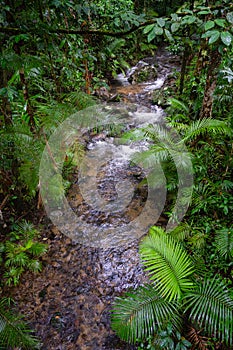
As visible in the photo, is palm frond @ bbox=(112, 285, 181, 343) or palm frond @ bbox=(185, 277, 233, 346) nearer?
palm frond @ bbox=(185, 277, 233, 346)

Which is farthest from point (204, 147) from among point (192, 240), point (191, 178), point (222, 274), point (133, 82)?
point (133, 82)

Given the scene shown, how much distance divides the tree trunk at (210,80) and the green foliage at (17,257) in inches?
126

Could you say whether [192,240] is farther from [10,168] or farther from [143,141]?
[143,141]

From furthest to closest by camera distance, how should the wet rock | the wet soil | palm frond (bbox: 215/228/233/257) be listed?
the wet rock, palm frond (bbox: 215/228/233/257), the wet soil

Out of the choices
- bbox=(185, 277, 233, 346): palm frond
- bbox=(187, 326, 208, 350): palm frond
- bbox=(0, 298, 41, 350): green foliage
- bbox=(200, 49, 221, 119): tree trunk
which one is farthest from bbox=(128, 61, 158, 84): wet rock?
bbox=(0, 298, 41, 350): green foliage

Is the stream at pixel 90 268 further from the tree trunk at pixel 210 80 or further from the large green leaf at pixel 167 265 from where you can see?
the tree trunk at pixel 210 80

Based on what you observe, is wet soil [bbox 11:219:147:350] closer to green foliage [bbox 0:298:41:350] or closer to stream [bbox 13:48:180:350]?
stream [bbox 13:48:180:350]

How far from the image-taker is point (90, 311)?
9.21 ft

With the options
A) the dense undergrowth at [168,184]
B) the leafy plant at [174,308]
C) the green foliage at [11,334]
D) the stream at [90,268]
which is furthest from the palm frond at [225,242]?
the green foliage at [11,334]

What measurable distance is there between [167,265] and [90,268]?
47.9 inches

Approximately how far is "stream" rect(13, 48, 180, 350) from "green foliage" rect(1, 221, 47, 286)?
0.40 feet

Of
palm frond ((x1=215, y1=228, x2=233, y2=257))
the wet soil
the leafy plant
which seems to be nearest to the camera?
the leafy plant

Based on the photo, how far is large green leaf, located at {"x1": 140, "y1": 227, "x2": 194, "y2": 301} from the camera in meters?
2.32

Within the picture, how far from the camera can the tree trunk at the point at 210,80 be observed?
3.41 metres
